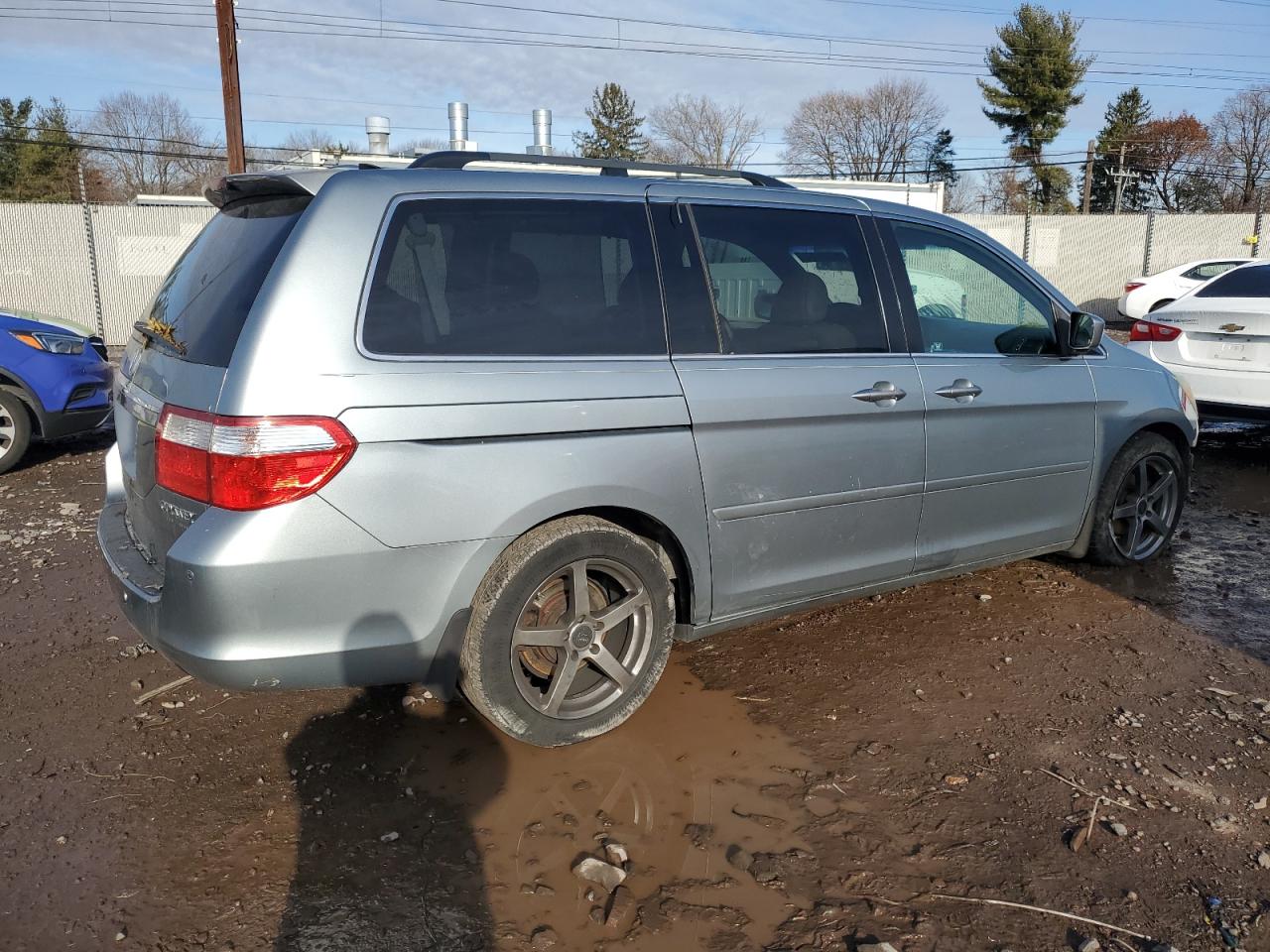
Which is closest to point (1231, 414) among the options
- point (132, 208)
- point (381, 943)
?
point (381, 943)

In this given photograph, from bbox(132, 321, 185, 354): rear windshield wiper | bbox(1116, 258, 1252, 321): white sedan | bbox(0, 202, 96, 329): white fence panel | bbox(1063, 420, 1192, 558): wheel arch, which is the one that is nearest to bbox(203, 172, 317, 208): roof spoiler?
bbox(132, 321, 185, 354): rear windshield wiper

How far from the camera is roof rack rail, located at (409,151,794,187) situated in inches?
126

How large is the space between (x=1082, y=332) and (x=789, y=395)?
1738mm

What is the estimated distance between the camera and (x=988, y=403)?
3.97 meters

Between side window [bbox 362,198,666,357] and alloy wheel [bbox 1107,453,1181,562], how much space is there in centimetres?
297

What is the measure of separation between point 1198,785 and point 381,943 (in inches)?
97.8

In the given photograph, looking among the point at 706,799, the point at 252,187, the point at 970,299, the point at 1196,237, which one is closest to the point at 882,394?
the point at 970,299

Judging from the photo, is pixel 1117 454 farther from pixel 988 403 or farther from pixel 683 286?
pixel 683 286

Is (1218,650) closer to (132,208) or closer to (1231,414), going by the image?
(1231,414)

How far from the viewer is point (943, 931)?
2.36 m

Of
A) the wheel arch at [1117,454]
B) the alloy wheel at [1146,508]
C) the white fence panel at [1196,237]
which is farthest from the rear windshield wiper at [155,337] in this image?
the white fence panel at [1196,237]

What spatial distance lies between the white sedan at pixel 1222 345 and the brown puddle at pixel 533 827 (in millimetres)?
5055

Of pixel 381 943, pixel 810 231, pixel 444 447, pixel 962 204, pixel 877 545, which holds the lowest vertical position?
pixel 381 943

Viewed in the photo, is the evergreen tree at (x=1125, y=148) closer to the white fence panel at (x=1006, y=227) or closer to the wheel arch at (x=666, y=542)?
the white fence panel at (x=1006, y=227)
